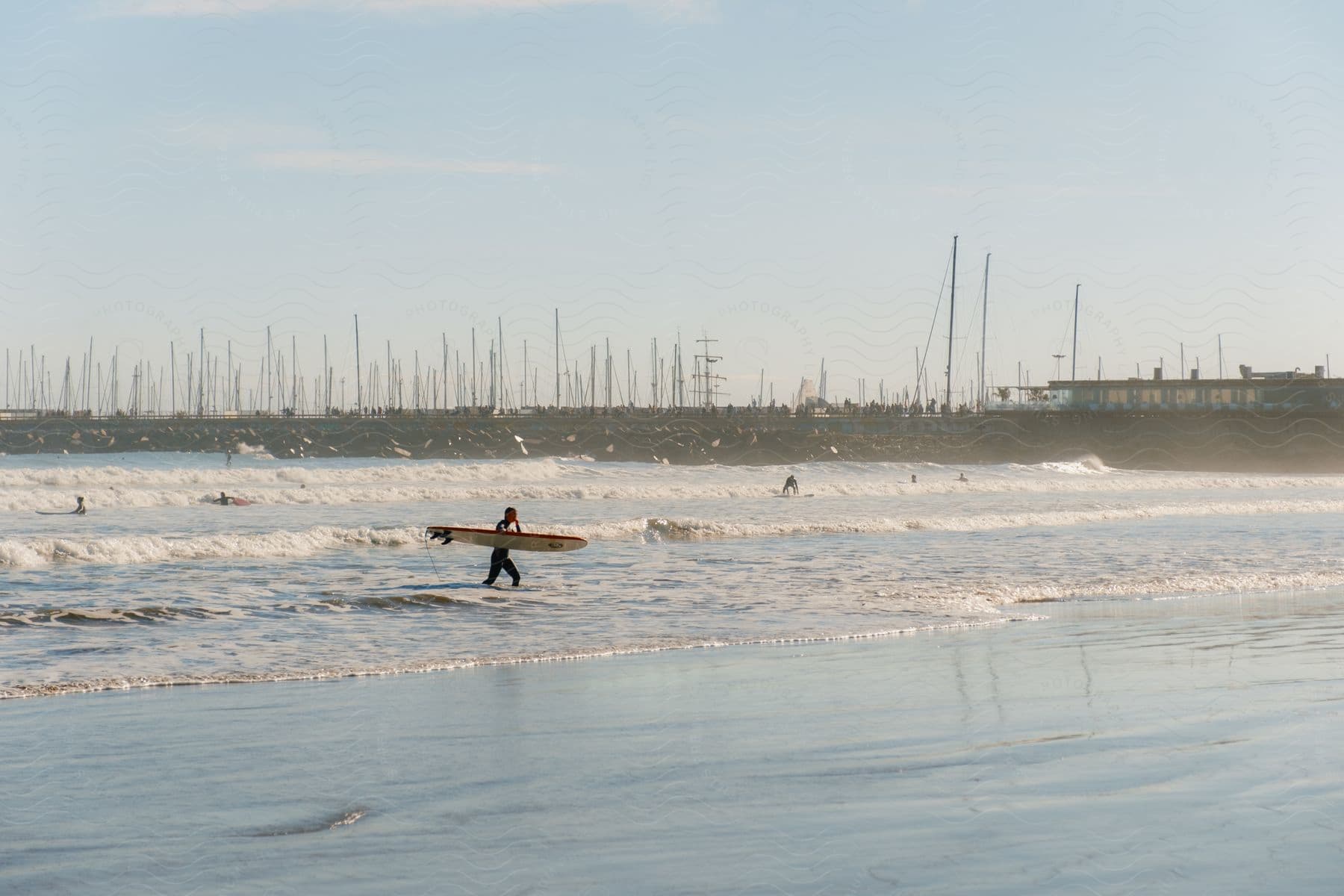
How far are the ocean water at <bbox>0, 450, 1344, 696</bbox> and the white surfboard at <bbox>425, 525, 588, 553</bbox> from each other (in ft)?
2.05

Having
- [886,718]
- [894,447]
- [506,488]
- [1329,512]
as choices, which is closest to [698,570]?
[886,718]

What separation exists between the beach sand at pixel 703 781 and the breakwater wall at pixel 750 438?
90.6 m

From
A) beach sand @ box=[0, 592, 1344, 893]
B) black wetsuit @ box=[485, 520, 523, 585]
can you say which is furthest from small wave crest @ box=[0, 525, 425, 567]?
beach sand @ box=[0, 592, 1344, 893]

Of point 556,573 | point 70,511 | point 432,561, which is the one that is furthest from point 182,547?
point 70,511

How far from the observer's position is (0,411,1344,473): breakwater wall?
97750mm

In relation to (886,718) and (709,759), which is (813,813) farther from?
(886,718)

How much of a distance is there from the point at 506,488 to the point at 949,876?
5915cm

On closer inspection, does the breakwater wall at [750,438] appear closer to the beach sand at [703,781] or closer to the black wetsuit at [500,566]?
the black wetsuit at [500,566]

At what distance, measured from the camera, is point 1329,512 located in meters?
47.4

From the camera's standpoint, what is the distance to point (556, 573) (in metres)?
25.5

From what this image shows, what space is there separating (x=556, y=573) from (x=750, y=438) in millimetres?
82746

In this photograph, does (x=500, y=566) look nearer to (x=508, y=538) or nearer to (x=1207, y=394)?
(x=508, y=538)

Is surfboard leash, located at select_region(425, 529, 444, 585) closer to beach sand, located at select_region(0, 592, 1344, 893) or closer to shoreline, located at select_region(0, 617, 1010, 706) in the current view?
shoreline, located at select_region(0, 617, 1010, 706)

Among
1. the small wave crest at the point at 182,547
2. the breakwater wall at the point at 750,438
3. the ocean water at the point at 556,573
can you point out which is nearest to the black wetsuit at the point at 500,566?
the ocean water at the point at 556,573
